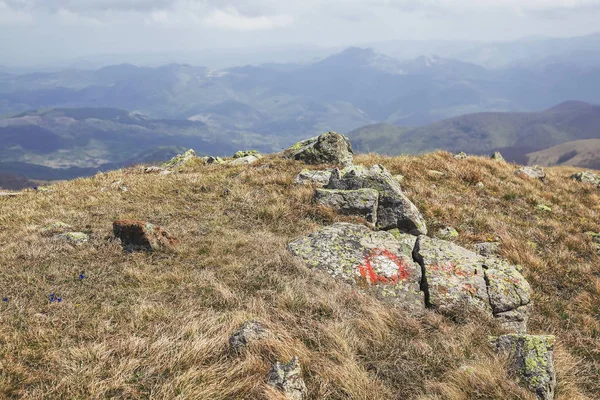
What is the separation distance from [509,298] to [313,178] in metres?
9.36

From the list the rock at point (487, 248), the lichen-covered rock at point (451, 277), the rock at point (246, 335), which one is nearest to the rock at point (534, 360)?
the lichen-covered rock at point (451, 277)

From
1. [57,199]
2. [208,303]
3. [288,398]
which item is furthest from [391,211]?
[57,199]

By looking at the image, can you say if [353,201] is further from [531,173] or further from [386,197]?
[531,173]

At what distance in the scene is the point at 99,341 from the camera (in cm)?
548

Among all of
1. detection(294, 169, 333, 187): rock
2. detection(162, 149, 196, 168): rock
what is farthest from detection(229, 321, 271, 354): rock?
detection(162, 149, 196, 168): rock

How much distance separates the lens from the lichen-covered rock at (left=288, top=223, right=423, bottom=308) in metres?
7.72

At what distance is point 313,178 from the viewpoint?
15.4m

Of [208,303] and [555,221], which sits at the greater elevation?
[208,303]

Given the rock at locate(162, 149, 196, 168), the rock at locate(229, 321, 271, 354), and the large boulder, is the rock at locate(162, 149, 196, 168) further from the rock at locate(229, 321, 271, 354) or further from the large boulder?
the rock at locate(229, 321, 271, 354)

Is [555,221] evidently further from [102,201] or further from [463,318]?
→ [102,201]

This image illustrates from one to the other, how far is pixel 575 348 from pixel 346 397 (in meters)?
5.82

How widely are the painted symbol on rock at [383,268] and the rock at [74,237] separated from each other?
7.64 meters

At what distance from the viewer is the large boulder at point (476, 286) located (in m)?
7.36

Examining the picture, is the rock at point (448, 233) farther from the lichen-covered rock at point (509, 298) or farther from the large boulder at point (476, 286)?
the lichen-covered rock at point (509, 298)
